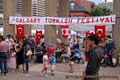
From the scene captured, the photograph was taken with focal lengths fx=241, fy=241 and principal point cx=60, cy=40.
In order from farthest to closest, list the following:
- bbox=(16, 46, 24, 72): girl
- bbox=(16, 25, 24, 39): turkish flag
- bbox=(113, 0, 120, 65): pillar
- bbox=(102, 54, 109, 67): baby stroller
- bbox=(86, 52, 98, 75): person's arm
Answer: bbox=(16, 25, 24, 39): turkish flag < bbox=(113, 0, 120, 65): pillar < bbox=(102, 54, 109, 67): baby stroller < bbox=(16, 46, 24, 72): girl < bbox=(86, 52, 98, 75): person's arm

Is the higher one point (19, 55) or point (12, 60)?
point (19, 55)

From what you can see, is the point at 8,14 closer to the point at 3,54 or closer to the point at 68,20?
the point at 68,20

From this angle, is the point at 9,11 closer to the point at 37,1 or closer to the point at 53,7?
the point at 53,7

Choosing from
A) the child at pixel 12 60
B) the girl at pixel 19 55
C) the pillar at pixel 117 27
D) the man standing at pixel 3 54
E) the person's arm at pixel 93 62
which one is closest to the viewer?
the person's arm at pixel 93 62

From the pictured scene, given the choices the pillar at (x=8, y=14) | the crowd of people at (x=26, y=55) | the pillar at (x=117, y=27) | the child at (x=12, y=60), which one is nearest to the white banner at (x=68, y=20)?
the pillar at (x=117, y=27)

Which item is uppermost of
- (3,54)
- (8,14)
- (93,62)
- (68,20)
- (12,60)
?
(8,14)

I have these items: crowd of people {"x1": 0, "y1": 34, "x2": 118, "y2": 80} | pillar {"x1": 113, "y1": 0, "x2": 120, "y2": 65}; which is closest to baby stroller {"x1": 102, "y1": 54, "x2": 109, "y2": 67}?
crowd of people {"x1": 0, "y1": 34, "x2": 118, "y2": 80}

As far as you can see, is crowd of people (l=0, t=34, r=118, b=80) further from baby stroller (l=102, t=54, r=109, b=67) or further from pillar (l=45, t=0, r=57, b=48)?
pillar (l=45, t=0, r=57, b=48)

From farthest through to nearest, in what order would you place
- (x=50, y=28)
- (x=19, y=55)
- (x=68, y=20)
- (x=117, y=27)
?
(x=50, y=28)
(x=68, y=20)
(x=117, y=27)
(x=19, y=55)

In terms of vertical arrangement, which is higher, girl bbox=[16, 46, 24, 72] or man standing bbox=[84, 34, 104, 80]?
man standing bbox=[84, 34, 104, 80]

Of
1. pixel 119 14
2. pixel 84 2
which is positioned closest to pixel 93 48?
pixel 119 14

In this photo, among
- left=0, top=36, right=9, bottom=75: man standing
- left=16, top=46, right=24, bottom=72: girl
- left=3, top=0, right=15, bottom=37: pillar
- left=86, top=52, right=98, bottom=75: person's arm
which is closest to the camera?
left=86, top=52, right=98, bottom=75: person's arm

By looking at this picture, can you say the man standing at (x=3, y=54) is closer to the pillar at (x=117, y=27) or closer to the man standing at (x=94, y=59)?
the man standing at (x=94, y=59)

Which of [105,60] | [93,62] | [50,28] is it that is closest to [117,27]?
[105,60]
